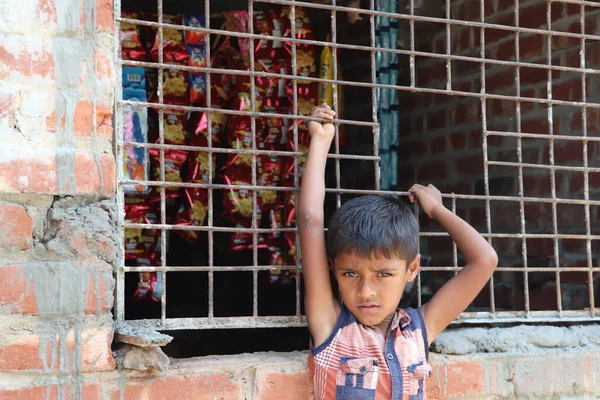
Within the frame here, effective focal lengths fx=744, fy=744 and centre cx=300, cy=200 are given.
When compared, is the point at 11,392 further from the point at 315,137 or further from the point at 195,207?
the point at 195,207

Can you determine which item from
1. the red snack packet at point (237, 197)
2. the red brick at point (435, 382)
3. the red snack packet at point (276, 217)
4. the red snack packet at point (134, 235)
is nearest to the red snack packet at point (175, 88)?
the red snack packet at point (237, 197)

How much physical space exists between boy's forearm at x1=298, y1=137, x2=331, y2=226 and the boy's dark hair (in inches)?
2.4

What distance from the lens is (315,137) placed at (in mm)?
2002

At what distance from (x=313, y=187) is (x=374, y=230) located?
21 centimetres

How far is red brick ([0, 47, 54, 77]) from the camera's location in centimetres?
165

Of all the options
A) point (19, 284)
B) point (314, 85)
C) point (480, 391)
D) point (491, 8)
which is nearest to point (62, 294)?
point (19, 284)

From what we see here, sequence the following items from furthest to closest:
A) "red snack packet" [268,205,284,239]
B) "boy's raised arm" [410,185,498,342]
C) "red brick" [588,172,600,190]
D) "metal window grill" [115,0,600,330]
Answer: "red snack packet" [268,205,284,239], "red brick" [588,172,600,190], "boy's raised arm" [410,185,498,342], "metal window grill" [115,0,600,330]

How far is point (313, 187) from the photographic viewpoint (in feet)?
6.37

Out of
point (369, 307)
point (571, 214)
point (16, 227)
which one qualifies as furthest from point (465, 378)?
point (16, 227)

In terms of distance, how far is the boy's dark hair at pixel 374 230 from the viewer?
1.83m

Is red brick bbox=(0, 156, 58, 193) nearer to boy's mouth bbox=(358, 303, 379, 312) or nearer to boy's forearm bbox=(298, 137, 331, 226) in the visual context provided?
boy's forearm bbox=(298, 137, 331, 226)

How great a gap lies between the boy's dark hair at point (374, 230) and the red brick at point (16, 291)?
0.73 meters

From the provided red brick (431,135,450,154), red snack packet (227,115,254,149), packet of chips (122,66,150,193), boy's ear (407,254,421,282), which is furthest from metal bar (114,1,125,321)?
red brick (431,135,450,154)

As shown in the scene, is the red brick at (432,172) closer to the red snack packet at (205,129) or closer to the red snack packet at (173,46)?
the red snack packet at (205,129)
